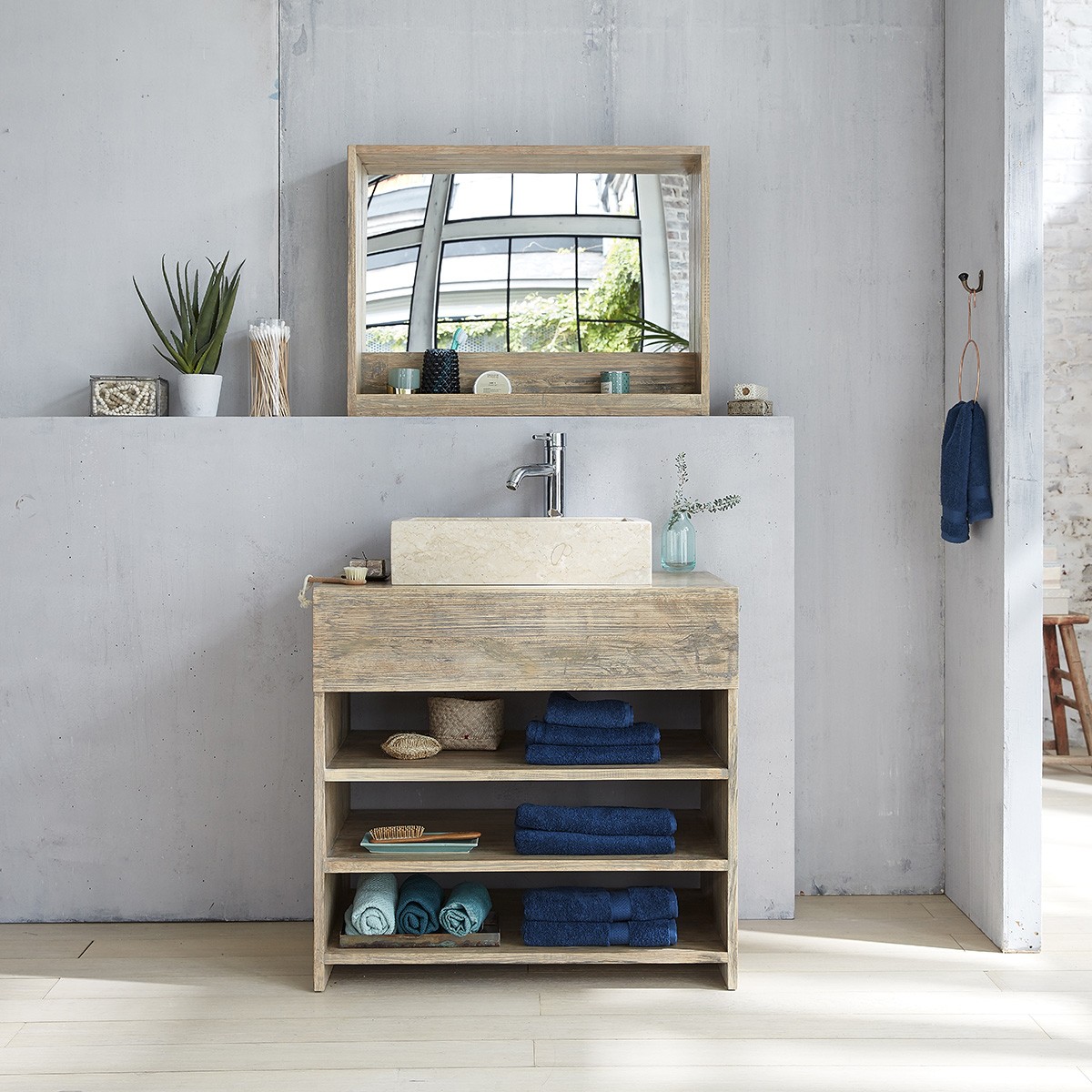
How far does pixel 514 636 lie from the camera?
2350 millimetres

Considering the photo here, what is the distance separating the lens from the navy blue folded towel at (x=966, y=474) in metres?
2.62

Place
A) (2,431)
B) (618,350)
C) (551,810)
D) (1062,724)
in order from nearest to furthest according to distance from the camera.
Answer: (551,810) < (2,431) < (618,350) < (1062,724)

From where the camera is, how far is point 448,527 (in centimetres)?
243

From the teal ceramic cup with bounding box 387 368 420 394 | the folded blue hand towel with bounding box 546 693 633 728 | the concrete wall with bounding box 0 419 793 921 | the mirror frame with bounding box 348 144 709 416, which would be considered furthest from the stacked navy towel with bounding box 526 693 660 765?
the teal ceramic cup with bounding box 387 368 420 394

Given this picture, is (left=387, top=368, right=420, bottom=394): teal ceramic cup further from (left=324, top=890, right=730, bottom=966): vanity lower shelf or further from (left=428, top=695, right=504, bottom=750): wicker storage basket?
(left=324, top=890, right=730, bottom=966): vanity lower shelf

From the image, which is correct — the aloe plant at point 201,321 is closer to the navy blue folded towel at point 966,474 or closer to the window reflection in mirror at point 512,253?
the window reflection in mirror at point 512,253

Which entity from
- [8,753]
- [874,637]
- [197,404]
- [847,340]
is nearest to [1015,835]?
[874,637]

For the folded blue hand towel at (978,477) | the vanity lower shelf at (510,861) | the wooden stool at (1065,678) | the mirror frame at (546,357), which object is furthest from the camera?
the wooden stool at (1065,678)

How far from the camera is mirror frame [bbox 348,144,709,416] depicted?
9.29ft

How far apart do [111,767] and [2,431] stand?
2.91 feet

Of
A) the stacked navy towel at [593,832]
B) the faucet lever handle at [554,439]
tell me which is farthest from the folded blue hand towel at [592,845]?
the faucet lever handle at [554,439]

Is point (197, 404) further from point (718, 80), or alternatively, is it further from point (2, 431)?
point (718, 80)

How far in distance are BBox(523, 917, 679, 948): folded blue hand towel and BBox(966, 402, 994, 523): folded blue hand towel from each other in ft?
3.97

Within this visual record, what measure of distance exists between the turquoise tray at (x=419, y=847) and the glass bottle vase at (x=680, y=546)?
83cm
